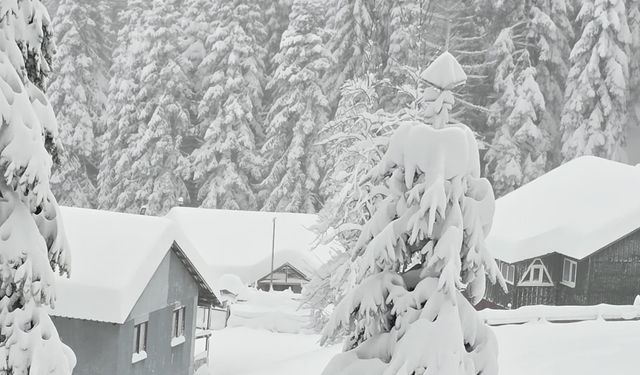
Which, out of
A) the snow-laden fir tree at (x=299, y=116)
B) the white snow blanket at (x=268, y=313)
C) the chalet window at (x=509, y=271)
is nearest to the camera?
the chalet window at (x=509, y=271)

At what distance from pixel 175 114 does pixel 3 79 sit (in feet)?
162

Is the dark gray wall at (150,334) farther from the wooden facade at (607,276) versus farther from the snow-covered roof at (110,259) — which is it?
the wooden facade at (607,276)

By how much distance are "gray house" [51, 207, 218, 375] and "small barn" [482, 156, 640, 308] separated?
15.2 metres

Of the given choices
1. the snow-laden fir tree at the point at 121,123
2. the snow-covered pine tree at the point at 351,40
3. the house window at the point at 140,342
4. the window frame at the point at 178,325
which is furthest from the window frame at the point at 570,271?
the snow-laden fir tree at the point at 121,123

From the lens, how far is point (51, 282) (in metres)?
8.45

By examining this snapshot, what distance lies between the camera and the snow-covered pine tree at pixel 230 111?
181 feet

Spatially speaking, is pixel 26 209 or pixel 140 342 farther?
pixel 140 342

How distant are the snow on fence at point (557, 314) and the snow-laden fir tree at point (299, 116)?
2903 centimetres

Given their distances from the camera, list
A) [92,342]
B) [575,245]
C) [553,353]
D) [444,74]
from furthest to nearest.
Answer: [575,245], [553,353], [92,342], [444,74]

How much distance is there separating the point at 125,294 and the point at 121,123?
1493 inches

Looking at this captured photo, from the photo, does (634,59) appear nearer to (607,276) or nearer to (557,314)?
(607,276)

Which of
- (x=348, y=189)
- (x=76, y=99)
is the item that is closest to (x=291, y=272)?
(x=348, y=189)

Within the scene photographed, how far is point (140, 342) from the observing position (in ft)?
69.7

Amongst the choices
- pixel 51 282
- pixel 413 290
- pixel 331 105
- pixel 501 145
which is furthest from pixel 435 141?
pixel 331 105
